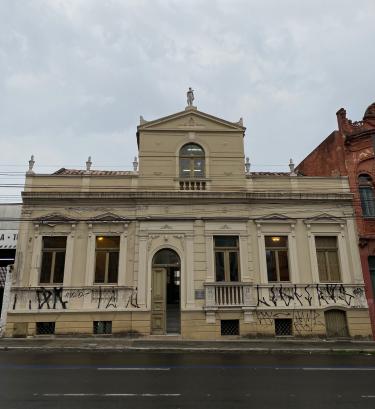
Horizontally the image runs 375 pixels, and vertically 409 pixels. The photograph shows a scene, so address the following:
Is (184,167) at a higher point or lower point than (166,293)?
higher

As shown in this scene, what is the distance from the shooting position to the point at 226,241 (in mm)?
17375

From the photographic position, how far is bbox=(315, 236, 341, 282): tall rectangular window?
17250 mm

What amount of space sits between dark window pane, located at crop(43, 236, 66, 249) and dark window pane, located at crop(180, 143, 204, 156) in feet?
23.7

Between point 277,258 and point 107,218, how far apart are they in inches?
330

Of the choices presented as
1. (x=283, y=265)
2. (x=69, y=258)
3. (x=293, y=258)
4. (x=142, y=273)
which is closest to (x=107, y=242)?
(x=69, y=258)

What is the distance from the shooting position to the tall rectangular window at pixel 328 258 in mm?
17250

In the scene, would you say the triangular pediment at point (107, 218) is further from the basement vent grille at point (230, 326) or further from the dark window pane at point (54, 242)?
the basement vent grille at point (230, 326)

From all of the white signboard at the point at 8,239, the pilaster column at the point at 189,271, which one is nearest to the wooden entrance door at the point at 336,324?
the pilaster column at the point at 189,271

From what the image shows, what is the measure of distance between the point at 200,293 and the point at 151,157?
7.12m

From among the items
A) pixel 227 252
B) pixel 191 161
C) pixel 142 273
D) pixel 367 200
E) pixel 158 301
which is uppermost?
pixel 191 161

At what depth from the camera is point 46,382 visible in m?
8.16

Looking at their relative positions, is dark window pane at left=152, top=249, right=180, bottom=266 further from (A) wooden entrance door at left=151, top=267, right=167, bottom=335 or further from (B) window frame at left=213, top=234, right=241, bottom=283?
(B) window frame at left=213, top=234, right=241, bottom=283

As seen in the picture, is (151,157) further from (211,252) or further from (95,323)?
(95,323)

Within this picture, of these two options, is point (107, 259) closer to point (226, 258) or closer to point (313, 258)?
point (226, 258)
